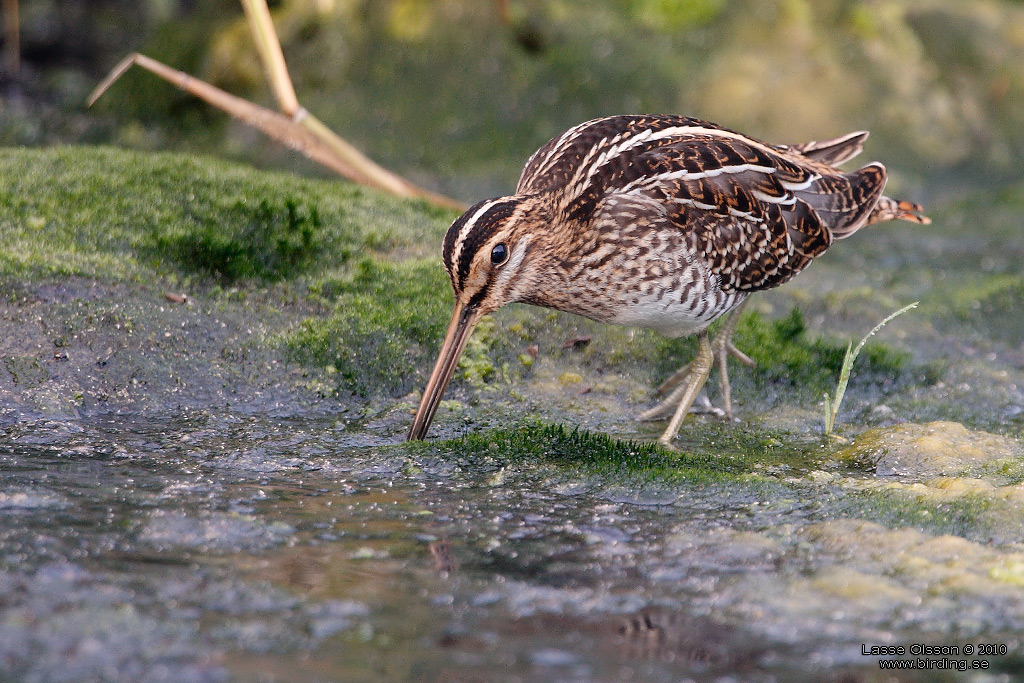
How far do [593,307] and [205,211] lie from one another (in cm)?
213

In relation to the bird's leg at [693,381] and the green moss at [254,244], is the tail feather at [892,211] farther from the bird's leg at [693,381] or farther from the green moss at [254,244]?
the green moss at [254,244]

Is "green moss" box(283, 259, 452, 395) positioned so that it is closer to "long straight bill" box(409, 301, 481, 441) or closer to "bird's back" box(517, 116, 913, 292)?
"long straight bill" box(409, 301, 481, 441)

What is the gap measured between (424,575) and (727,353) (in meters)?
2.56

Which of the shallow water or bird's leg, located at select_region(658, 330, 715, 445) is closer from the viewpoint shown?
the shallow water

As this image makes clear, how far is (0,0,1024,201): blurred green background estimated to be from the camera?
8.16 metres

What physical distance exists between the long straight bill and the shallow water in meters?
0.20

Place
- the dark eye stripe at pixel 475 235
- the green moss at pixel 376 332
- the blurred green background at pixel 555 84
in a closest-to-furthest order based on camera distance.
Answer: the dark eye stripe at pixel 475 235, the green moss at pixel 376 332, the blurred green background at pixel 555 84

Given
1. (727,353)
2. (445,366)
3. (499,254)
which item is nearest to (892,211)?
(727,353)

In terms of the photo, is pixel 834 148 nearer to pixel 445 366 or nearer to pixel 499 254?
pixel 499 254

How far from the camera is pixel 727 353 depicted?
17.2 feet

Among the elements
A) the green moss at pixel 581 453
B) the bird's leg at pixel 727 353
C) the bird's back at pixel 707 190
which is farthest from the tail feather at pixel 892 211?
the green moss at pixel 581 453

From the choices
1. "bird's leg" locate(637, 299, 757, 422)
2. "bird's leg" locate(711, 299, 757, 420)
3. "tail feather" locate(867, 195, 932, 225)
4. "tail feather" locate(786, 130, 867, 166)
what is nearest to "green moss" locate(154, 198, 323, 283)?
"bird's leg" locate(637, 299, 757, 422)

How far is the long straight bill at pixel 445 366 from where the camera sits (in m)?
4.27

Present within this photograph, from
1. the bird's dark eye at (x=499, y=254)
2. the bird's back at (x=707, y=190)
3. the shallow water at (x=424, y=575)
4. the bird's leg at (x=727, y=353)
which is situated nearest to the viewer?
the shallow water at (x=424, y=575)
